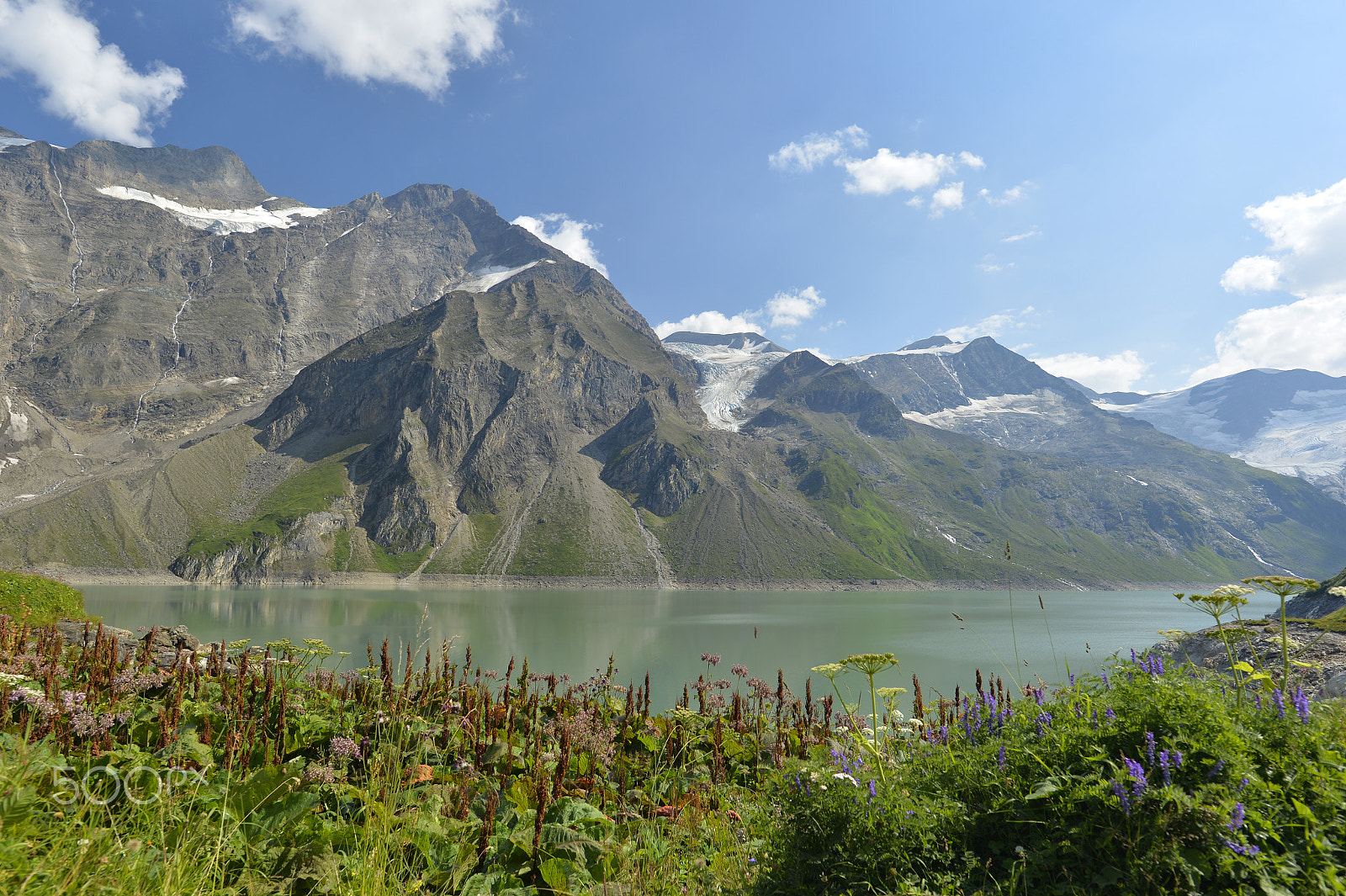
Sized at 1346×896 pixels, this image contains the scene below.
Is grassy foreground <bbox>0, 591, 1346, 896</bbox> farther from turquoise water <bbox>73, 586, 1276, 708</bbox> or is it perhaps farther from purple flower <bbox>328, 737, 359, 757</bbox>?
turquoise water <bbox>73, 586, 1276, 708</bbox>

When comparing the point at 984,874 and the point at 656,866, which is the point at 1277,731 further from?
the point at 656,866

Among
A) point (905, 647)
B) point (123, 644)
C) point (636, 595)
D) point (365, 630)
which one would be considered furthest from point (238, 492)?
point (123, 644)

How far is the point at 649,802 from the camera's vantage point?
5.02 metres

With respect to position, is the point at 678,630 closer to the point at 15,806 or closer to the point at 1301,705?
the point at 1301,705

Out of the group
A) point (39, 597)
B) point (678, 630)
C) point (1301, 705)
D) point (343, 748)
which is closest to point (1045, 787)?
point (1301, 705)

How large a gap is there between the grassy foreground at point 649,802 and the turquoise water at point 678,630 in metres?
7.98

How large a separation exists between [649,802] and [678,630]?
69.5 metres

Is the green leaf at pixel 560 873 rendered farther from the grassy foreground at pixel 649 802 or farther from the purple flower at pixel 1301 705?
the purple flower at pixel 1301 705

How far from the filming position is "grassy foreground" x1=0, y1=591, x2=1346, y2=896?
96.6 inches

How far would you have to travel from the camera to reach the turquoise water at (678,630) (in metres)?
39.2

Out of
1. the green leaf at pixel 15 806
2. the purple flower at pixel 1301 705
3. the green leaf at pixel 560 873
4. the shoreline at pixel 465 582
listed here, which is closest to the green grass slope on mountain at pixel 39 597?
the green leaf at pixel 15 806

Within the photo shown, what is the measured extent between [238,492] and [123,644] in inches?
8904

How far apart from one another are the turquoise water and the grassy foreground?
7980 millimetres

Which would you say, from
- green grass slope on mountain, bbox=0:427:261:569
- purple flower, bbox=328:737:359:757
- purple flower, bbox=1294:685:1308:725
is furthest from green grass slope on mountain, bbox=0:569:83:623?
green grass slope on mountain, bbox=0:427:261:569
